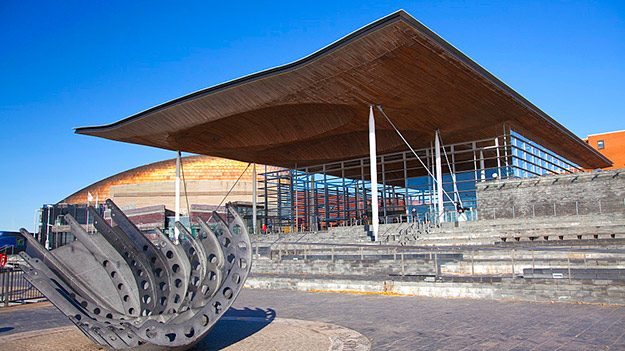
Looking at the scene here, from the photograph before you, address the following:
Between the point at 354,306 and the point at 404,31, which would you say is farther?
the point at 404,31

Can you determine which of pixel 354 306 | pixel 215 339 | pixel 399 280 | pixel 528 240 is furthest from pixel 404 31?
pixel 215 339

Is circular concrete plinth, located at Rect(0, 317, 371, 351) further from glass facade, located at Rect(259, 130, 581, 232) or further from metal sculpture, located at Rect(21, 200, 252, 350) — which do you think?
glass facade, located at Rect(259, 130, 581, 232)

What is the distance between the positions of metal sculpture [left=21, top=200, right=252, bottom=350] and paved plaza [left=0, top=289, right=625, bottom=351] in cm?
147

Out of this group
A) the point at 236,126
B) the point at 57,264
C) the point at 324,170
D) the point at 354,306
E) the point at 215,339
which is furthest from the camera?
the point at 324,170

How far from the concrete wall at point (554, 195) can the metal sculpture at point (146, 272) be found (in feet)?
76.9

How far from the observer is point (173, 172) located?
275ft

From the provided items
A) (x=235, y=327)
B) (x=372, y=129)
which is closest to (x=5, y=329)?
(x=235, y=327)

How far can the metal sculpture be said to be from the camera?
707 cm

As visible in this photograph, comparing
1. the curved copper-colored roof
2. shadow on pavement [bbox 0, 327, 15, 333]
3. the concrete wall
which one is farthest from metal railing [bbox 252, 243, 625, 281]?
the curved copper-colored roof

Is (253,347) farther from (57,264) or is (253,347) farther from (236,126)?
(236,126)

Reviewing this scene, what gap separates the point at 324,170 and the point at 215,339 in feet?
123

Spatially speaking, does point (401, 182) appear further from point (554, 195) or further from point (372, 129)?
point (554, 195)

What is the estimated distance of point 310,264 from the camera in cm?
2023

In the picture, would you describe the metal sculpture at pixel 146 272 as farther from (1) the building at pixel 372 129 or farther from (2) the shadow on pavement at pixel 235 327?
(1) the building at pixel 372 129
